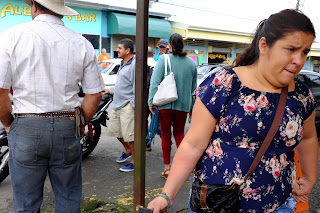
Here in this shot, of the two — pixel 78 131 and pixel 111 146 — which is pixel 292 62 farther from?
pixel 111 146

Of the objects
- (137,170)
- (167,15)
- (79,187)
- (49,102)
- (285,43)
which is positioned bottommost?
(79,187)

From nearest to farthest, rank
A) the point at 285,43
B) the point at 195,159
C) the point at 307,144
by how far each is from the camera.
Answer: the point at 285,43
the point at 195,159
the point at 307,144

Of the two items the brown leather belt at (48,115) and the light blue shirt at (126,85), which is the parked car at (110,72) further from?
the brown leather belt at (48,115)

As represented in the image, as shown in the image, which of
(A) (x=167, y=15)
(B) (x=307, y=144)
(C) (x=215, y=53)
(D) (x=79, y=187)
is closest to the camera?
(B) (x=307, y=144)

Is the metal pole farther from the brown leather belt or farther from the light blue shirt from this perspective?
the light blue shirt

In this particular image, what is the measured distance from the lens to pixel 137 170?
240cm

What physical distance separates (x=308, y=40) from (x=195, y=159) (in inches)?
31.7

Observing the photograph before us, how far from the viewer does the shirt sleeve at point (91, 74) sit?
2449 millimetres

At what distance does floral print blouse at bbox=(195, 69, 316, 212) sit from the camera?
1610 mm

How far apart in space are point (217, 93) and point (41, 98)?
1.24 meters

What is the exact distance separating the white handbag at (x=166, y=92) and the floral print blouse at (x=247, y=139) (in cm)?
242

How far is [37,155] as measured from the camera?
2270mm

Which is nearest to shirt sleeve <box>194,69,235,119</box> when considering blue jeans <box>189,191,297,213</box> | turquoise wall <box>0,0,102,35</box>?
blue jeans <box>189,191,297,213</box>

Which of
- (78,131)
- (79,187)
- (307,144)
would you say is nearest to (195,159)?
(307,144)
